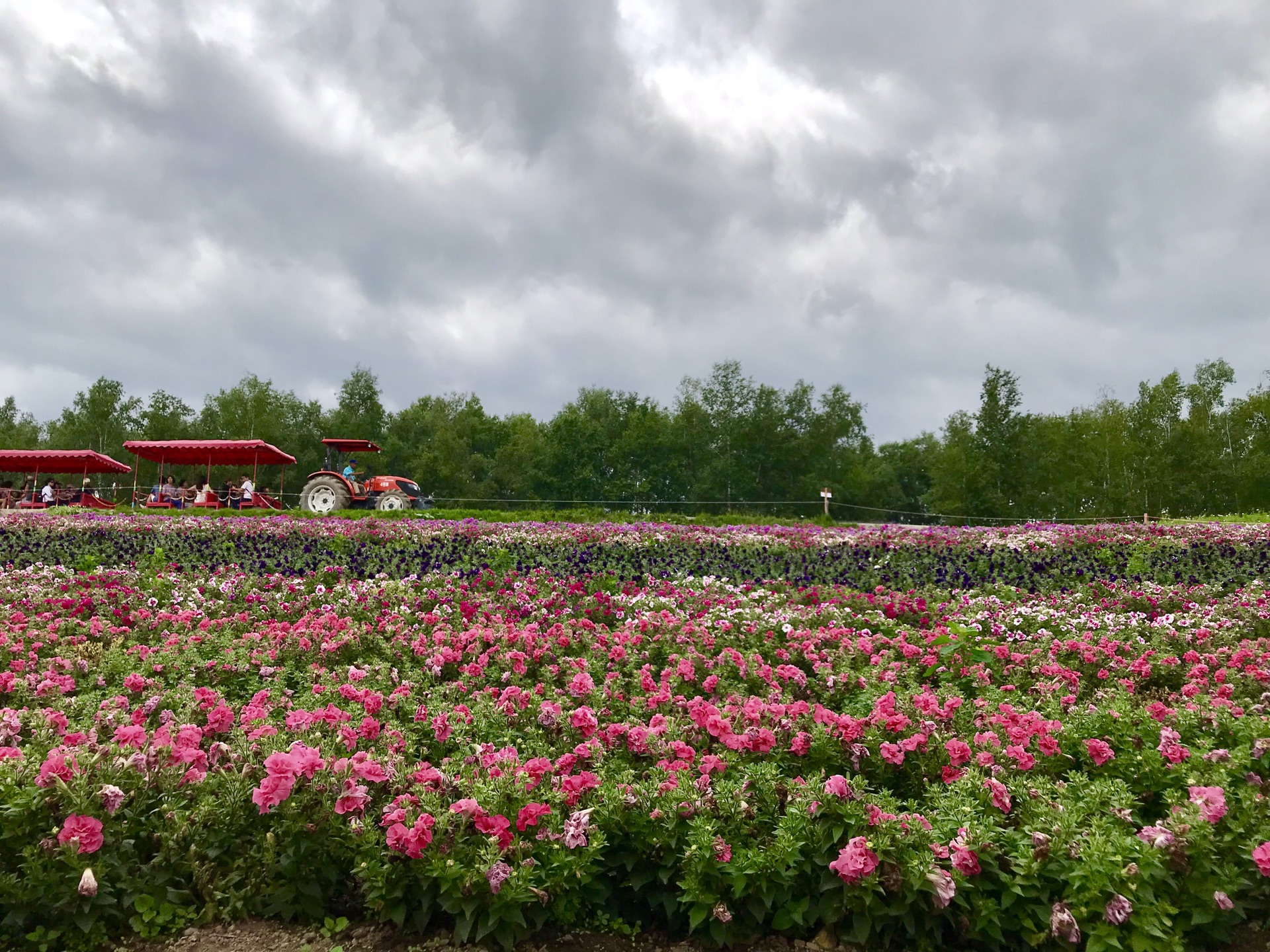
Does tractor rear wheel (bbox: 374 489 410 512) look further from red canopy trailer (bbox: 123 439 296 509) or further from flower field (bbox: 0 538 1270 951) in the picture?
flower field (bbox: 0 538 1270 951)

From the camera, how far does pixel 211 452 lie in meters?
27.3

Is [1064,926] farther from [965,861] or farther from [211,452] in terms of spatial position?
[211,452]

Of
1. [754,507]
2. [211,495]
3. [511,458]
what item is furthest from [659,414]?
[211,495]

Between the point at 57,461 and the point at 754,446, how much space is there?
3365 centimetres

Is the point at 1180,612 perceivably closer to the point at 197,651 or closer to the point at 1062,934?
the point at 1062,934

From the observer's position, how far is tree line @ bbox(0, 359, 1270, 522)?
3962cm

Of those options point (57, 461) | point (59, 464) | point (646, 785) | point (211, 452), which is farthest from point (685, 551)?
point (59, 464)

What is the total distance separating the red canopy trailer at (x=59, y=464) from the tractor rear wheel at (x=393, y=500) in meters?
9.45

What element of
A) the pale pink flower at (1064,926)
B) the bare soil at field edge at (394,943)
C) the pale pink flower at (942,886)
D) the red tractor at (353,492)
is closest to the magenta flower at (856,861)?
the pale pink flower at (942,886)

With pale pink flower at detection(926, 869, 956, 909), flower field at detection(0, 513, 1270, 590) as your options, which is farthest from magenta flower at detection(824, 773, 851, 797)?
flower field at detection(0, 513, 1270, 590)

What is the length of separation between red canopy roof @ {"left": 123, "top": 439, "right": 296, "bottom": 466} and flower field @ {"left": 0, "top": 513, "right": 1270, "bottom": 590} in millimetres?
11248

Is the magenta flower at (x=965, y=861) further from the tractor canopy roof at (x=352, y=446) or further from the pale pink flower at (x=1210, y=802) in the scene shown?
the tractor canopy roof at (x=352, y=446)

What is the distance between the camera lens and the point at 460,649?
5.60 m

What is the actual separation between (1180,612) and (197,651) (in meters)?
8.23
